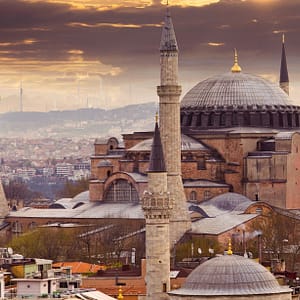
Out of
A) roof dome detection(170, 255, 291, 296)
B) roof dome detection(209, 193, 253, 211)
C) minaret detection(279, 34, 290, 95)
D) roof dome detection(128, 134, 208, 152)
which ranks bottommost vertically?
roof dome detection(170, 255, 291, 296)

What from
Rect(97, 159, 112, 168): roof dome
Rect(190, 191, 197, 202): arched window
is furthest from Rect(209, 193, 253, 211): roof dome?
Rect(97, 159, 112, 168): roof dome

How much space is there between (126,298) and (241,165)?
92.0 feet

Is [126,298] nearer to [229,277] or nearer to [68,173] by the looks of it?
[229,277]

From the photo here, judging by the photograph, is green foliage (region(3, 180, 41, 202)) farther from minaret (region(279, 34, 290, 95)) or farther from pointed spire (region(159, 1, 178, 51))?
pointed spire (region(159, 1, 178, 51))

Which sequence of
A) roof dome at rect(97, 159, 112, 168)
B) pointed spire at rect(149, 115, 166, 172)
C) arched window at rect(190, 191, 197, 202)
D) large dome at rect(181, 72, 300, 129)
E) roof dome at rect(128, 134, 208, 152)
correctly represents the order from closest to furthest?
pointed spire at rect(149, 115, 166, 172)
arched window at rect(190, 191, 197, 202)
roof dome at rect(128, 134, 208, 152)
roof dome at rect(97, 159, 112, 168)
large dome at rect(181, 72, 300, 129)

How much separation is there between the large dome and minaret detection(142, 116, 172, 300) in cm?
2810

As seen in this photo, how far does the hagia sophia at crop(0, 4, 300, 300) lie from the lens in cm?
7462

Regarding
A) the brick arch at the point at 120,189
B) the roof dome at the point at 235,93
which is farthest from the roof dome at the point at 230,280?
the roof dome at the point at 235,93

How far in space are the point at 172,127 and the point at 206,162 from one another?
11.5 metres

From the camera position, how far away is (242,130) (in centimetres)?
8688

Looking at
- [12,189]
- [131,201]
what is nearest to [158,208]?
[131,201]

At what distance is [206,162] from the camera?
278 feet

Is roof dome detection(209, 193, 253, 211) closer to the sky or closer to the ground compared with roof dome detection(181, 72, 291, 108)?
closer to the ground

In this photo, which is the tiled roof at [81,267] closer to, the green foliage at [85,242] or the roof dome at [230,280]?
the green foliage at [85,242]
